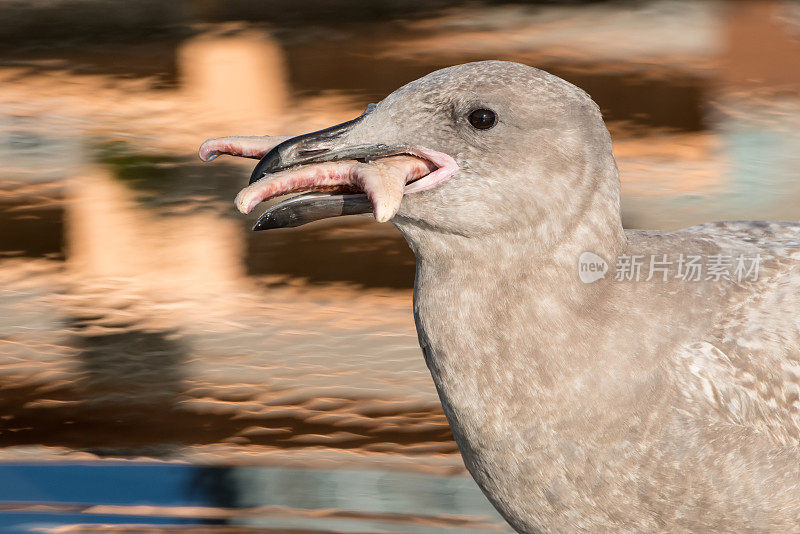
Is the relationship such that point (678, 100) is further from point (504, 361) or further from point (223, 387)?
point (504, 361)

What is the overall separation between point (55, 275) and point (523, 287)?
244 cm

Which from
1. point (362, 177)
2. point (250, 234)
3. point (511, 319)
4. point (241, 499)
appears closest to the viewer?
point (362, 177)

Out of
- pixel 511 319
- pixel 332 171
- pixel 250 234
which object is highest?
pixel 332 171

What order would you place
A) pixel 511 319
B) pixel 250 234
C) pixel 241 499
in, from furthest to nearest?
pixel 250 234
pixel 241 499
pixel 511 319

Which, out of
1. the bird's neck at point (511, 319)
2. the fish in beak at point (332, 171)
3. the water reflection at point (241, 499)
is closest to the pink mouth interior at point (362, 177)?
the fish in beak at point (332, 171)

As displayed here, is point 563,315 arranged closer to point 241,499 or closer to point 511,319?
point 511,319

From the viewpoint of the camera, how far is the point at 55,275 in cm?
393

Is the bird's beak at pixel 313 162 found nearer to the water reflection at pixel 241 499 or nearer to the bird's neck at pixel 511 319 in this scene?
the bird's neck at pixel 511 319

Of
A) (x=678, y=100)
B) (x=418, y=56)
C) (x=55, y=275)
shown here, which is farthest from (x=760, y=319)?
(x=418, y=56)

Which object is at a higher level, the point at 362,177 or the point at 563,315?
the point at 362,177

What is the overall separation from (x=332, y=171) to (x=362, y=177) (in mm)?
81

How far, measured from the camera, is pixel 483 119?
1802mm

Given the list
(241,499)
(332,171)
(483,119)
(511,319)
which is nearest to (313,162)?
(332,171)

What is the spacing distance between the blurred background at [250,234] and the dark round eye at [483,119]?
1.23 m
